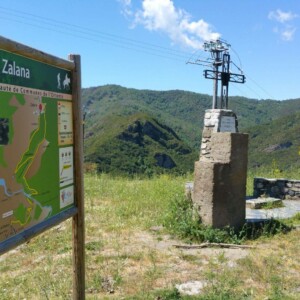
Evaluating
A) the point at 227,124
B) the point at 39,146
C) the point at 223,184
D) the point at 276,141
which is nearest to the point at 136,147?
the point at 276,141

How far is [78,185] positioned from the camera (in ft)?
10.7

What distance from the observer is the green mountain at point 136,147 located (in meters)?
62.2

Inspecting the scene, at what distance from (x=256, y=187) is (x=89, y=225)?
15.5 feet

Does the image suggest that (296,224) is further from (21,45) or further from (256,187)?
(21,45)

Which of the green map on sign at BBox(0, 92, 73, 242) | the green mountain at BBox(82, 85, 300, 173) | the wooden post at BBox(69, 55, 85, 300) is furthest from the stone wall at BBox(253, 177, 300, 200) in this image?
the green mountain at BBox(82, 85, 300, 173)

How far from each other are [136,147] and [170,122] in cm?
5120

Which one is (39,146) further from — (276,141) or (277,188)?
(276,141)

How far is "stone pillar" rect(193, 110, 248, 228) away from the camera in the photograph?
20.0 ft

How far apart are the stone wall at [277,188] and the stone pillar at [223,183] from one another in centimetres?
360

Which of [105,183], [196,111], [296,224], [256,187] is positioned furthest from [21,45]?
[196,111]

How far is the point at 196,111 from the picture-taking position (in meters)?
143

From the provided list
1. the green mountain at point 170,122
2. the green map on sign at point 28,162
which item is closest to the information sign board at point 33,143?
the green map on sign at point 28,162

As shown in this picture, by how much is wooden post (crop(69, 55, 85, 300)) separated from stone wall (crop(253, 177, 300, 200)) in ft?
23.4

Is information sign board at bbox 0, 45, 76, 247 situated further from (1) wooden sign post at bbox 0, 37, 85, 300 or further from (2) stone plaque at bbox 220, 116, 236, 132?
(2) stone plaque at bbox 220, 116, 236, 132
